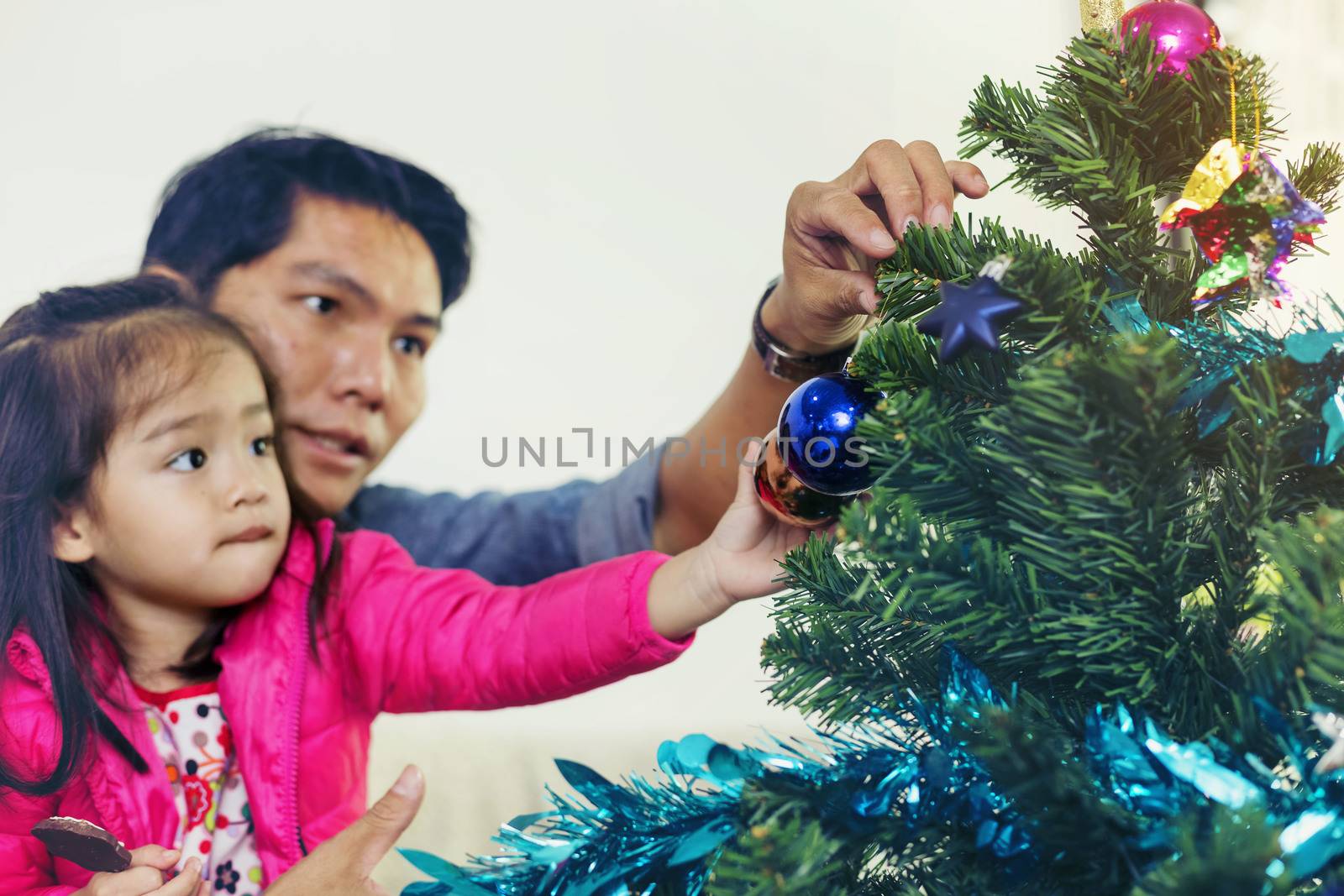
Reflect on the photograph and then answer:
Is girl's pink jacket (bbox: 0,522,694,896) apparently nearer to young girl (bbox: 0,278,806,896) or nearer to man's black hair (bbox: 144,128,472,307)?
young girl (bbox: 0,278,806,896)

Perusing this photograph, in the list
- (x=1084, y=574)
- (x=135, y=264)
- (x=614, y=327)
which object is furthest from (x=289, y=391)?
(x=1084, y=574)

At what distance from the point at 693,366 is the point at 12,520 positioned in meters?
0.64

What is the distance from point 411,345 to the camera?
Answer: 1017 mm

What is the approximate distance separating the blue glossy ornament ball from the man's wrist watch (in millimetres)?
266

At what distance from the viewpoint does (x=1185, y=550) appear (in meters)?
0.30

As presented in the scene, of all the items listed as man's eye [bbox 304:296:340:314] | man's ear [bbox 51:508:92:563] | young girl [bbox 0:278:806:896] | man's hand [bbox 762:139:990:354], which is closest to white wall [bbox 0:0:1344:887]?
man's eye [bbox 304:296:340:314]

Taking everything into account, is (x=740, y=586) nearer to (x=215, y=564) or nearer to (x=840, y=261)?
(x=840, y=261)

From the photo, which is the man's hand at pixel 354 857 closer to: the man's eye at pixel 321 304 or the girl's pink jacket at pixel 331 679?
the girl's pink jacket at pixel 331 679

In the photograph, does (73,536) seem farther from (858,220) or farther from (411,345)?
(858,220)

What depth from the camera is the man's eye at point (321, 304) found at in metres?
0.94

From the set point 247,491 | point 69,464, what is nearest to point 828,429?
point 247,491

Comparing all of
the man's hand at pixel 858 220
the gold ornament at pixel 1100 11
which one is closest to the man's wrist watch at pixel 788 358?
the man's hand at pixel 858 220

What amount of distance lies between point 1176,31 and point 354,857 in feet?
1.91

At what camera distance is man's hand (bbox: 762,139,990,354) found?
0.49m
